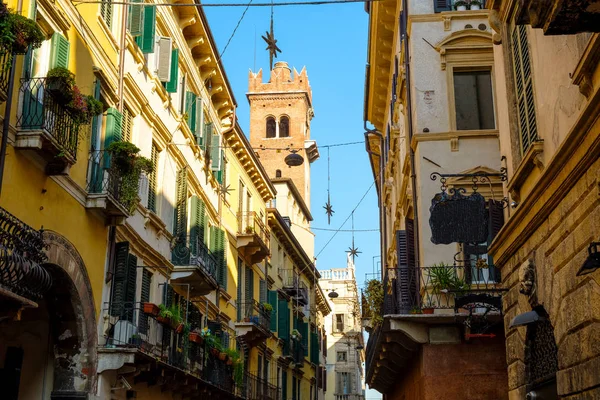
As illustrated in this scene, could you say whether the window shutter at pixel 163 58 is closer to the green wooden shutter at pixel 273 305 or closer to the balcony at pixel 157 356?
the balcony at pixel 157 356

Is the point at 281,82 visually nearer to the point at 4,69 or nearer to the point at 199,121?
the point at 199,121

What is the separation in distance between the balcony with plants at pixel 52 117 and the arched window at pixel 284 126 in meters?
64.8

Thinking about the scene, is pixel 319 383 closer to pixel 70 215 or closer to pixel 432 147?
pixel 432 147

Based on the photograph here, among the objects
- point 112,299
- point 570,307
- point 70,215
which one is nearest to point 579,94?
point 570,307

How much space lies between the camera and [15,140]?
12203 millimetres

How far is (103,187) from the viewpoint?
1549 cm

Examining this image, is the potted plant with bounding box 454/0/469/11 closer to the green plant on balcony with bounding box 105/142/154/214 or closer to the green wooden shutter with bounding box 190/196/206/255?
the green plant on balcony with bounding box 105/142/154/214

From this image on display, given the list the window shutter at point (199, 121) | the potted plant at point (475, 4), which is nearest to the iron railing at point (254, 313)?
the window shutter at point (199, 121)

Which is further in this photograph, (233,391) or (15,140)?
(233,391)

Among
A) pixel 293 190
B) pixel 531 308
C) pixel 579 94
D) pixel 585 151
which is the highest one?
pixel 293 190

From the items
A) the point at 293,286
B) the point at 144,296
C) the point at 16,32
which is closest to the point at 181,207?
the point at 144,296

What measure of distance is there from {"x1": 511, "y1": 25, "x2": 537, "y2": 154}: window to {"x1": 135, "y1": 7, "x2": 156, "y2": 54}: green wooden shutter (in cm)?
999

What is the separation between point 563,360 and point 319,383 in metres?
42.2

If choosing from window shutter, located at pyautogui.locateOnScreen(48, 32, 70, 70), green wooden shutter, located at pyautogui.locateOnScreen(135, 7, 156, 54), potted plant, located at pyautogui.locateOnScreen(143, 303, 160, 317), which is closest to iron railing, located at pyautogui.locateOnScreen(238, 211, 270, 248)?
potted plant, located at pyautogui.locateOnScreen(143, 303, 160, 317)
